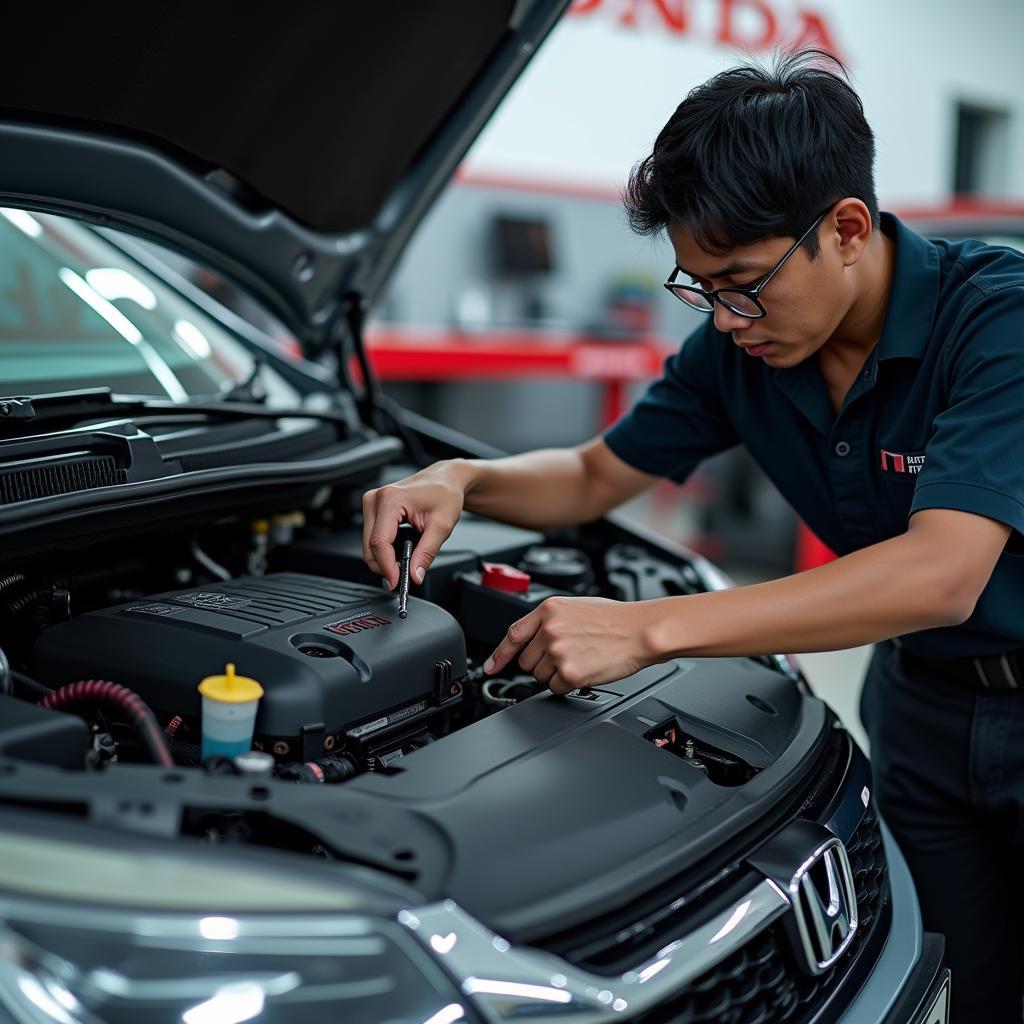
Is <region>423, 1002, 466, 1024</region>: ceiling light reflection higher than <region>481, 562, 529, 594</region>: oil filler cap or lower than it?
lower

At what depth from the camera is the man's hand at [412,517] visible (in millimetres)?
1280

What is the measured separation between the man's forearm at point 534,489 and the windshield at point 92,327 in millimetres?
479

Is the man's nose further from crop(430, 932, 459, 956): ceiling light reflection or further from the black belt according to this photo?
crop(430, 932, 459, 956): ceiling light reflection

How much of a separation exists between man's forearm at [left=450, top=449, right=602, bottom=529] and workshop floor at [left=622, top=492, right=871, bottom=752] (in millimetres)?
529

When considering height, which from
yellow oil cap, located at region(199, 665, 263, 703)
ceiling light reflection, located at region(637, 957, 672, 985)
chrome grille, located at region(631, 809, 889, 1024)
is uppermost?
yellow oil cap, located at region(199, 665, 263, 703)

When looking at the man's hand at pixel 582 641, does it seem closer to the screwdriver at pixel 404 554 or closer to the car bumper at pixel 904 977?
the screwdriver at pixel 404 554

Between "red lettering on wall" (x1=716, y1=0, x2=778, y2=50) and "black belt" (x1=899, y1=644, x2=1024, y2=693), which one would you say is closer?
"black belt" (x1=899, y1=644, x2=1024, y2=693)

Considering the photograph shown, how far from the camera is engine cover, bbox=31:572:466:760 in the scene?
1.02 m

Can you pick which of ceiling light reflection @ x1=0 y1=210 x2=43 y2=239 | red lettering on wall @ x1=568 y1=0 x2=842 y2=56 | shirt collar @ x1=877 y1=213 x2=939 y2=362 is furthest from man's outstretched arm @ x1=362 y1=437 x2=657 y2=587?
red lettering on wall @ x1=568 y1=0 x2=842 y2=56

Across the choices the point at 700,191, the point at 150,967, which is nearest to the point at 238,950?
the point at 150,967

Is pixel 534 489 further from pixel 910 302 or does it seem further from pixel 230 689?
pixel 230 689

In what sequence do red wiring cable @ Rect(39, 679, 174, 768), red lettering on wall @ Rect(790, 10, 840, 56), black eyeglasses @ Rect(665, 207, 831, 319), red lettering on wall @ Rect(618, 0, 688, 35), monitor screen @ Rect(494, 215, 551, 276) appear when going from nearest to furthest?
red wiring cable @ Rect(39, 679, 174, 768) < black eyeglasses @ Rect(665, 207, 831, 319) < monitor screen @ Rect(494, 215, 551, 276) < red lettering on wall @ Rect(618, 0, 688, 35) < red lettering on wall @ Rect(790, 10, 840, 56)

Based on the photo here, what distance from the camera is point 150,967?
0.72 metres

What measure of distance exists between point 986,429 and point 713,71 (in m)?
4.31
